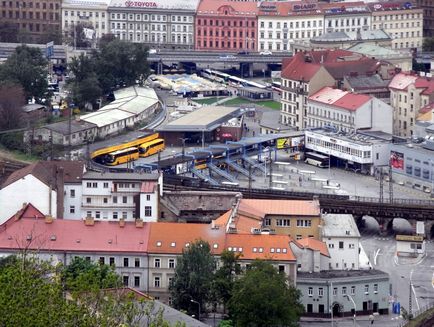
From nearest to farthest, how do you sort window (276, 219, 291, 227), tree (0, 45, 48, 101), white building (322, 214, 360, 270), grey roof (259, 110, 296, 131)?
white building (322, 214, 360, 270) < window (276, 219, 291, 227) < grey roof (259, 110, 296, 131) < tree (0, 45, 48, 101)

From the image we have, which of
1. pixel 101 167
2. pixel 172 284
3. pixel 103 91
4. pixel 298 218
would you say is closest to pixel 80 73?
pixel 103 91

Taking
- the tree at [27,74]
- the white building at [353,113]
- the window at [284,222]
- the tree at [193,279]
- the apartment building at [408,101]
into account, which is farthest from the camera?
the tree at [27,74]

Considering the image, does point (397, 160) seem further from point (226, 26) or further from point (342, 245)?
point (226, 26)

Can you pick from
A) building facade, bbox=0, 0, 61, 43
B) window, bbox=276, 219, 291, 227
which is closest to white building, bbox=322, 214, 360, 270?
window, bbox=276, 219, 291, 227

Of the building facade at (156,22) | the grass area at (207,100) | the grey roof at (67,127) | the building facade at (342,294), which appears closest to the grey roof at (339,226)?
the building facade at (342,294)

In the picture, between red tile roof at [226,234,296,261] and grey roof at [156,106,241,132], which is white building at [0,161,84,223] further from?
grey roof at [156,106,241,132]

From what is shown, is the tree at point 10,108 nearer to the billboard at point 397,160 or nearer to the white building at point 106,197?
the billboard at point 397,160
